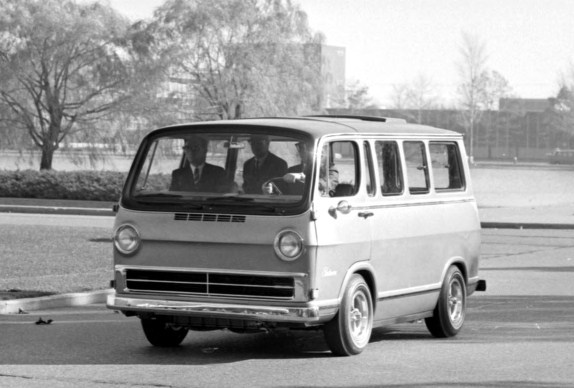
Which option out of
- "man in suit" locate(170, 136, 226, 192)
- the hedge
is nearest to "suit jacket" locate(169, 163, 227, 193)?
"man in suit" locate(170, 136, 226, 192)

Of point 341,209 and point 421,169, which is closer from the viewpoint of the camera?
point 341,209

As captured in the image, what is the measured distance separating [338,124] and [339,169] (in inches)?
15.4

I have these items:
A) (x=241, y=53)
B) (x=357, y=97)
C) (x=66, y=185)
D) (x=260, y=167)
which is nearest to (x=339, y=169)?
(x=260, y=167)

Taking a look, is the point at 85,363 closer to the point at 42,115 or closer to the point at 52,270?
the point at 52,270

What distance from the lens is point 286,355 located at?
31.4ft

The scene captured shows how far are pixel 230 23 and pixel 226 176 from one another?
39218 millimetres

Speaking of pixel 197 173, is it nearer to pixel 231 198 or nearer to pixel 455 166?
pixel 231 198

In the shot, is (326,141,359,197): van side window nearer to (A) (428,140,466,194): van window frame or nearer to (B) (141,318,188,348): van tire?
(A) (428,140,466,194): van window frame

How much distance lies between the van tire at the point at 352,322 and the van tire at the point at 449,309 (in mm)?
1278

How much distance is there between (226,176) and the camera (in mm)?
9562

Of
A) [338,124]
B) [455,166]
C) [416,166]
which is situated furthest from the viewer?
[455,166]

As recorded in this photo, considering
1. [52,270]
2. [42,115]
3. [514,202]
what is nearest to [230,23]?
[42,115]

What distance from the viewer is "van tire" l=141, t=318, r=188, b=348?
9.93m

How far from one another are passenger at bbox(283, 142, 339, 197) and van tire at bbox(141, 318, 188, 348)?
1687 mm
